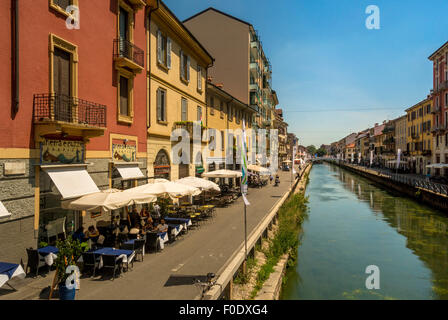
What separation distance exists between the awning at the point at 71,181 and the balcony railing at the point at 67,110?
68.3 inches

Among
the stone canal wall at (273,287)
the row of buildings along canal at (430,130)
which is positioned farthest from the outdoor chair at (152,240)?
the row of buildings along canal at (430,130)

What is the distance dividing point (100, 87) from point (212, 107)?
17003 mm

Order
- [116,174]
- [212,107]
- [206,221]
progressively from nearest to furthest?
[116,174] < [206,221] < [212,107]

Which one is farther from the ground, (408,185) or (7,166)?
(7,166)

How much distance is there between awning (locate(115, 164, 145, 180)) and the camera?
13678mm

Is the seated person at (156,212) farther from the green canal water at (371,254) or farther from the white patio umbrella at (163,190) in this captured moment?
the green canal water at (371,254)

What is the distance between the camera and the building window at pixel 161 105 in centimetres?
1805

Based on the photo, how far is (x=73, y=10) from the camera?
432 inches

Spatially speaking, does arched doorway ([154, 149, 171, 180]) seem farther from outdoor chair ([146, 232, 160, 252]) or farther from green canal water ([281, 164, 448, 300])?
green canal water ([281, 164, 448, 300])

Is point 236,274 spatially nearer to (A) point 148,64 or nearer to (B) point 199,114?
(A) point 148,64

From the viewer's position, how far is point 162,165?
18844 mm

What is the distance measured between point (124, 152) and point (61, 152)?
4.14m

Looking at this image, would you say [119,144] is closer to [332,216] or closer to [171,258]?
[171,258]

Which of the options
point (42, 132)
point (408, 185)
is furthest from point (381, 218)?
point (42, 132)
